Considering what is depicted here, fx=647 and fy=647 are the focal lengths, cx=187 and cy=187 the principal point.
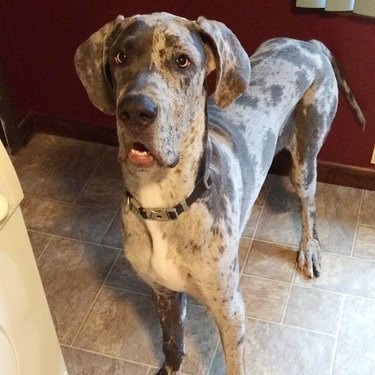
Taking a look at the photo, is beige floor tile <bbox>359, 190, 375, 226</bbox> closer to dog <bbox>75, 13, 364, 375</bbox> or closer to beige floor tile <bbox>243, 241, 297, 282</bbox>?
beige floor tile <bbox>243, 241, 297, 282</bbox>

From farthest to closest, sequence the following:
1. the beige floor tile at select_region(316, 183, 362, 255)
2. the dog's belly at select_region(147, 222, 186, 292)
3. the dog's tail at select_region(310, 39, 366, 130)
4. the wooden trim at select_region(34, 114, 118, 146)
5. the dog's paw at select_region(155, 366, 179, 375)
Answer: the wooden trim at select_region(34, 114, 118, 146)
the beige floor tile at select_region(316, 183, 362, 255)
the dog's tail at select_region(310, 39, 366, 130)
the dog's paw at select_region(155, 366, 179, 375)
the dog's belly at select_region(147, 222, 186, 292)

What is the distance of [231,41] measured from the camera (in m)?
1.67

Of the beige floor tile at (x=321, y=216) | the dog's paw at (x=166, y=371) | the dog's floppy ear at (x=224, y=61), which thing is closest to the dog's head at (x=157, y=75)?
the dog's floppy ear at (x=224, y=61)

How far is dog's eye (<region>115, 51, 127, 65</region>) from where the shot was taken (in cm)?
154

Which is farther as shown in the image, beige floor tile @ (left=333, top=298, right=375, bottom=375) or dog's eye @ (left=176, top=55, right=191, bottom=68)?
beige floor tile @ (left=333, top=298, right=375, bottom=375)

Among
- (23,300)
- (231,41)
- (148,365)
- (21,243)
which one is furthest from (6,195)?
(148,365)

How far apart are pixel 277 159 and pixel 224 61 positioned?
4.68 feet

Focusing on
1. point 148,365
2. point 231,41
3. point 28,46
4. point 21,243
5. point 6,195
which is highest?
point 231,41

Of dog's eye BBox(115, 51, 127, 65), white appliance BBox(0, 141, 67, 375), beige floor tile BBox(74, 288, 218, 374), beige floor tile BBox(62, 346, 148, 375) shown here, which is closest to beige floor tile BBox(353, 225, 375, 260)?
beige floor tile BBox(74, 288, 218, 374)

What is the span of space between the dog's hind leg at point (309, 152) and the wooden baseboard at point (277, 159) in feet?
1.24

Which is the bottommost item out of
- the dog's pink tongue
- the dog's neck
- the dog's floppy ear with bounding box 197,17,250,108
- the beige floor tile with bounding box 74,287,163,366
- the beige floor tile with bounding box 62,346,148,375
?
the beige floor tile with bounding box 62,346,148,375

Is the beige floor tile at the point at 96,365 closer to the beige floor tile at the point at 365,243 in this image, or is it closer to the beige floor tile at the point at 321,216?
the beige floor tile at the point at 321,216

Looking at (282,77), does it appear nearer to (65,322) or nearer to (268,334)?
(268,334)

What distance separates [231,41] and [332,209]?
1.40m
